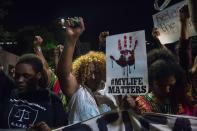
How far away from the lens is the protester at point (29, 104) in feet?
12.0

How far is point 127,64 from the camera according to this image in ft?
12.6

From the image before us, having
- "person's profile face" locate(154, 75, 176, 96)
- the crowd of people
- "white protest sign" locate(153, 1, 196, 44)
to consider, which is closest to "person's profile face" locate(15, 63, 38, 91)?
the crowd of people

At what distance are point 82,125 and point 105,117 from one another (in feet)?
0.53

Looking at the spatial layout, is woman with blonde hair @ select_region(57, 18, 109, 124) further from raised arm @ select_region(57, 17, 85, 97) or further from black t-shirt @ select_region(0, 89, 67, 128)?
black t-shirt @ select_region(0, 89, 67, 128)

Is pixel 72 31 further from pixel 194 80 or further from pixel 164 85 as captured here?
pixel 194 80

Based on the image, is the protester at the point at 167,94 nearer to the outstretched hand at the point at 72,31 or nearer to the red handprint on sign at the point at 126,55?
the red handprint on sign at the point at 126,55

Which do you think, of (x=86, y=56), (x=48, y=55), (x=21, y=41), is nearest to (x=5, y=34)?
(x=48, y=55)

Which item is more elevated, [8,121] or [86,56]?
[86,56]

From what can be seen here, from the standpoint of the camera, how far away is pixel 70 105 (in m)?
3.86

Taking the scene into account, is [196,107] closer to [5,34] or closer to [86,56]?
[86,56]

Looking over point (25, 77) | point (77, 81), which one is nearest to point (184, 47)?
point (77, 81)

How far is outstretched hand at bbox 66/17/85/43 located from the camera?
12.5ft

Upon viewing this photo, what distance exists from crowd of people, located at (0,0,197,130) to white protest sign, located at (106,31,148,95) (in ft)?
0.25

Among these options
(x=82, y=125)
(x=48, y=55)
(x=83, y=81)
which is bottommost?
(x=82, y=125)
